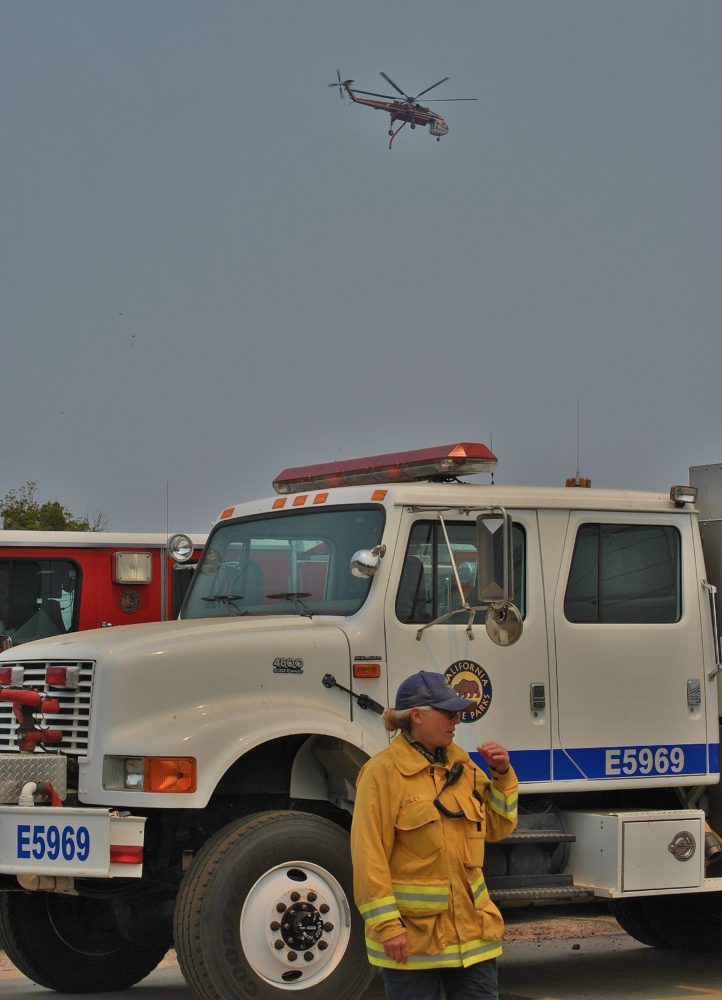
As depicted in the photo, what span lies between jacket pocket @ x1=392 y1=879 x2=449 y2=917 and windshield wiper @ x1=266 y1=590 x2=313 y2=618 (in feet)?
8.55

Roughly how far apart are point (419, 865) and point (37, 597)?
323 inches

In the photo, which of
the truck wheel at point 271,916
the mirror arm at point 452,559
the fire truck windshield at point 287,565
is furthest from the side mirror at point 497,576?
the truck wheel at point 271,916

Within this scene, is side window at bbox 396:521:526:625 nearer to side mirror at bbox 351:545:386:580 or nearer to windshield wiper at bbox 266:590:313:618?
side mirror at bbox 351:545:386:580

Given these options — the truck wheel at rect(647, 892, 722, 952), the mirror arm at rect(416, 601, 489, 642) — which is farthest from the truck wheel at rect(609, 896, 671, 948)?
the mirror arm at rect(416, 601, 489, 642)

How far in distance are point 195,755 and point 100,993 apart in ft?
7.34

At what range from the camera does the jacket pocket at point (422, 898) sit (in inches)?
196

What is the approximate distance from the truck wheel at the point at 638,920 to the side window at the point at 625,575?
2270mm

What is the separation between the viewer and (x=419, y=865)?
504 centimetres

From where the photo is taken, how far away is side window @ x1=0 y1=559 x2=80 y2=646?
41.2ft

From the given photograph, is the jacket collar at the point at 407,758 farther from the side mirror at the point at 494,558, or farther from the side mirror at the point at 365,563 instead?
the side mirror at the point at 365,563

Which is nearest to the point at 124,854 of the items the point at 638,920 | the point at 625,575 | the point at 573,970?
the point at 625,575

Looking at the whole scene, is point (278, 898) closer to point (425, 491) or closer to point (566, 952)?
point (425, 491)

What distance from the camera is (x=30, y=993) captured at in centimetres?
829

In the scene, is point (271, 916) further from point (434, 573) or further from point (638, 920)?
point (638, 920)
